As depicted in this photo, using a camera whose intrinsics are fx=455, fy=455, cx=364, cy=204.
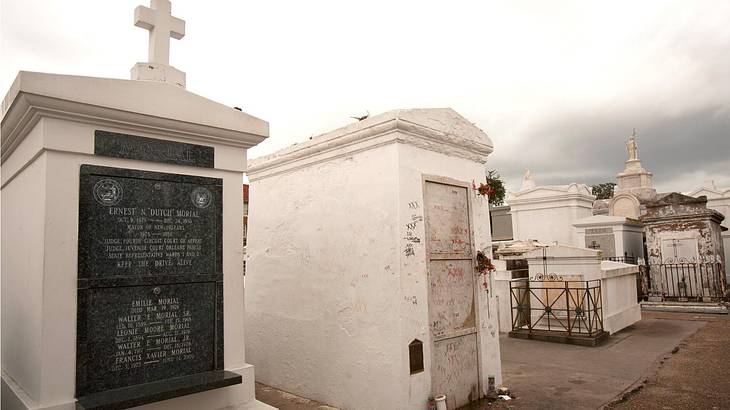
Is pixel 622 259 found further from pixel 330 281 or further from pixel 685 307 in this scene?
pixel 330 281

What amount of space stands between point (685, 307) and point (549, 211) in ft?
20.8

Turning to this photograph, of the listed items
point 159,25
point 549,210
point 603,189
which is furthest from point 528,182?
point 603,189

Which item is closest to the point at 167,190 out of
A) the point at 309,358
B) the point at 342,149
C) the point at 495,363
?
the point at 342,149

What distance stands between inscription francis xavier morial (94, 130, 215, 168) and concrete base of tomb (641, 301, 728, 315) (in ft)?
47.6

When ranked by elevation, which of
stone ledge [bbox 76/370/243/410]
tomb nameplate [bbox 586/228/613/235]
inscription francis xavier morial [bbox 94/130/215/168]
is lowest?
stone ledge [bbox 76/370/243/410]

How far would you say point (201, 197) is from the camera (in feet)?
12.7

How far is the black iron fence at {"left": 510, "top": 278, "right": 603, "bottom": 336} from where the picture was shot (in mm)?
9375

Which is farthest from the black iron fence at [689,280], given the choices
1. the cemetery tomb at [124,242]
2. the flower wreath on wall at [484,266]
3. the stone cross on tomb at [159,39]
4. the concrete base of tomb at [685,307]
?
the stone cross on tomb at [159,39]

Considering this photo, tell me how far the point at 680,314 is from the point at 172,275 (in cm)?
1429

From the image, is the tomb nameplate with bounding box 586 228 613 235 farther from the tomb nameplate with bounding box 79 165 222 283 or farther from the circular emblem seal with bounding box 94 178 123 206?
the circular emblem seal with bounding box 94 178 123 206

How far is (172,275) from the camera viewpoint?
11.9 ft

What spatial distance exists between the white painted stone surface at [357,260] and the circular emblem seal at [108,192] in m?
2.67

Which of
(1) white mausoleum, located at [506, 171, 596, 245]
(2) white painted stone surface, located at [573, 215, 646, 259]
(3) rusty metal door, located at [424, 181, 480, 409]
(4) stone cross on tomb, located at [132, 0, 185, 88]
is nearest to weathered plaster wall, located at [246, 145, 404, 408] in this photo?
(3) rusty metal door, located at [424, 181, 480, 409]

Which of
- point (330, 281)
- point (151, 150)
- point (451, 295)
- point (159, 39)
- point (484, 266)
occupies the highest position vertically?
point (159, 39)
